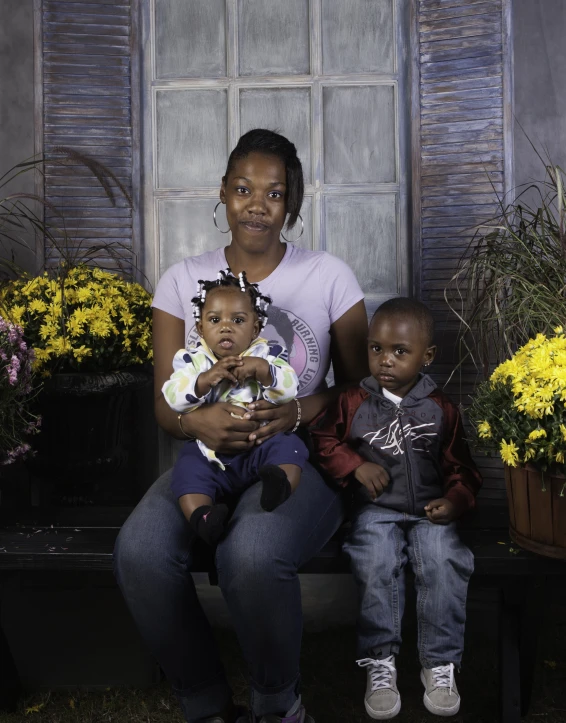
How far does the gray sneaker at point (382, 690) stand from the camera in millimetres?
1983

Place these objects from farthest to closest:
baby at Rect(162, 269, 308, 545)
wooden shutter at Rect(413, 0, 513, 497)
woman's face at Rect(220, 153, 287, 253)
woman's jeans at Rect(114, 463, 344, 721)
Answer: wooden shutter at Rect(413, 0, 513, 497) < woman's face at Rect(220, 153, 287, 253) < baby at Rect(162, 269, 308, 545) < woman's jeans at Rect(114, 463, 344, 721)

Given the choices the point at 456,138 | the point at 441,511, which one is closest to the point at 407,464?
Result: the point at 441,511

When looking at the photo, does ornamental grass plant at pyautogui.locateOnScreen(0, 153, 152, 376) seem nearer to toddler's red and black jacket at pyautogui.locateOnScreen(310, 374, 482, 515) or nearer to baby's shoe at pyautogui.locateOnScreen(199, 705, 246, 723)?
toddler's red and black jacket at pyautogui.locateOnScreen(310, 374, 482, 515)

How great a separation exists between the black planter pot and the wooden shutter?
1130 mm

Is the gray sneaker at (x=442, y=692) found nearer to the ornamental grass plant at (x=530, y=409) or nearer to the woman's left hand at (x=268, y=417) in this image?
the ornamental grass plant at (x=530, y=409)

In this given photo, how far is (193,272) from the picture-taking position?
2.45m

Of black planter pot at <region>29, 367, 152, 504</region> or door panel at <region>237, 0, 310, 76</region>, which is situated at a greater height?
door panel at <region>237, 0, 310, 76</region>

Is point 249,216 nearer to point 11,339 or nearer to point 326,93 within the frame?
point 11,339

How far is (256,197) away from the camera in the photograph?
7.75ft

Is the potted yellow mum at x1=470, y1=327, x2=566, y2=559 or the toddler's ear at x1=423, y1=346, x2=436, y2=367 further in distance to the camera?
the toddler's ear at x1=423, y1=346, x2=436, y2=367

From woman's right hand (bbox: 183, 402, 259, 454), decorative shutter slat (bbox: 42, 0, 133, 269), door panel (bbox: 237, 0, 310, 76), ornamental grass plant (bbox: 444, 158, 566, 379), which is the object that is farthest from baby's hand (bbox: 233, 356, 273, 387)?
door panel (bbox: 237, 0, 310, 76)

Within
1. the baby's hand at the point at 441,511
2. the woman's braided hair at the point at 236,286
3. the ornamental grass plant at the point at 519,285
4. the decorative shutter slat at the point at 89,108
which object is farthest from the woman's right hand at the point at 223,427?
the decorative shutter slat at the point at 89,108

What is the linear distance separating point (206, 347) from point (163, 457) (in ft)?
3.64

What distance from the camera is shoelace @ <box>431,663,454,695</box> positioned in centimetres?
199
